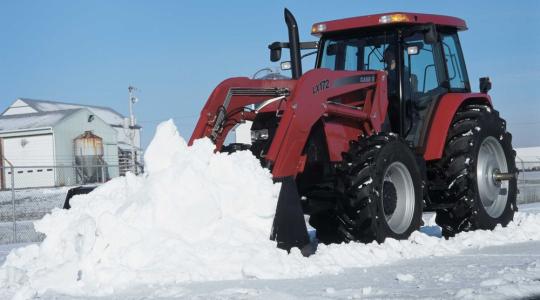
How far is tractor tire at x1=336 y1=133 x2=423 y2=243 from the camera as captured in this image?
7234mm

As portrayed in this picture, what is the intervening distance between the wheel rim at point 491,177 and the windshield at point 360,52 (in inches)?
62.5

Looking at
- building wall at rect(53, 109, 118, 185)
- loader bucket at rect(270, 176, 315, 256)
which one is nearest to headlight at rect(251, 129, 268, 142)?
loader bucket at rect(270, 176, 315, 256)

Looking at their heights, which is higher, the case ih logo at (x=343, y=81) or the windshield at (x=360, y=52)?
the windshield at (x=360, y=52)

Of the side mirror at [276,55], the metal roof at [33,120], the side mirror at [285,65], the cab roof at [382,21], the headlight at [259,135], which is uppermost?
the metal roof at [33,120]

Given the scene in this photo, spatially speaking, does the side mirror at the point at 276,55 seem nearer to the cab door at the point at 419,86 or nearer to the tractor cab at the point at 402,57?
the tractor cab at the point at 402,57

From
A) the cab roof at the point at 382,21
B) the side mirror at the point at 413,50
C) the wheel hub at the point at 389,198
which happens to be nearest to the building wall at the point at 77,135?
the cab roof at the point at 382,21

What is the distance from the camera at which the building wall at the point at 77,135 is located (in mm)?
40438

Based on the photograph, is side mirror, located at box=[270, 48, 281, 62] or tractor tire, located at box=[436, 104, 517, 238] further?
side mirror, located at box=[270, 48, 281, 62]

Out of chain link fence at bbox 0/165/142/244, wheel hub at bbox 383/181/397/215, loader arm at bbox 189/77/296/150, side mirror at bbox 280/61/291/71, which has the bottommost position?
chain link fence at bbox 0/165/142/244

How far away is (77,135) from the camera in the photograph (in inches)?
1641

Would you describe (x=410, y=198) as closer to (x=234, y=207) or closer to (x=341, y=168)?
(x=341, y=168)

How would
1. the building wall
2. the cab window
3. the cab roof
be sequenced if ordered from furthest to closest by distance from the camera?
the building wall < the cab window < the cab roof

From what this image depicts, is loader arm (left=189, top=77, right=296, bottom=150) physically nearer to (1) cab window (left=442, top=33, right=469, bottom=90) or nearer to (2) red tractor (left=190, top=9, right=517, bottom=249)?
(2) red tractor (left=190, top=9, right=517, bottom=249)

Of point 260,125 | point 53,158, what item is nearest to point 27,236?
point 260,125
